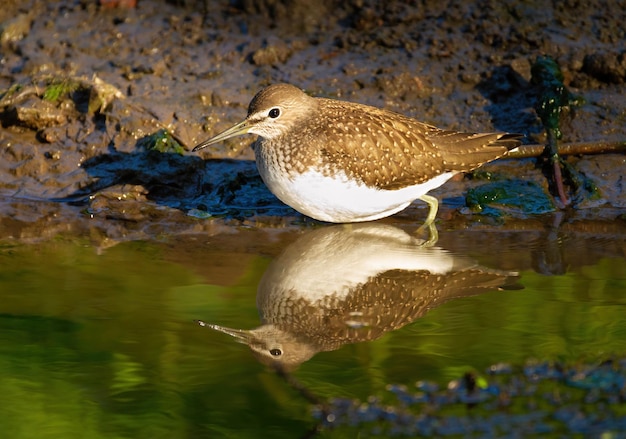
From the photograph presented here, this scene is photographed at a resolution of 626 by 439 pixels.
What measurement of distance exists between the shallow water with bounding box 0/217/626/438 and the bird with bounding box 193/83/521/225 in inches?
14.7

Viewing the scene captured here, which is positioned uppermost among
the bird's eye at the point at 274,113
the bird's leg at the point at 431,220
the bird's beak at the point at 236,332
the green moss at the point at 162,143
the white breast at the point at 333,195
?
the bird's eye at the point at 274,113

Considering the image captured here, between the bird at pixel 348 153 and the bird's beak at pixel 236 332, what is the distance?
6.18 ft

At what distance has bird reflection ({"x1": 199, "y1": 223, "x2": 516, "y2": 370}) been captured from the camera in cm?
642

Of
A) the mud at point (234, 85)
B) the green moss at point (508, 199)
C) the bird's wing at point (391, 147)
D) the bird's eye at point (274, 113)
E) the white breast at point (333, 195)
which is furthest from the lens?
the mud at point (234, 85)

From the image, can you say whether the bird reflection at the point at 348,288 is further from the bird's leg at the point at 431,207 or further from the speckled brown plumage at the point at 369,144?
the speckled brown plumage at the point at 369,144

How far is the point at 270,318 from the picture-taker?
22.2 ft

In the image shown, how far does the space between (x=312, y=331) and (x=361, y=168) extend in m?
2.20

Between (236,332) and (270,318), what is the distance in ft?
1.05

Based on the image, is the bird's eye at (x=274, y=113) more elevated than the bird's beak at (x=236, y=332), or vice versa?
the bird's eye at (x=274, y=113)

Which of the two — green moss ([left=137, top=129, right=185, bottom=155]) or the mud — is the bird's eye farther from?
green moss ([left=137, top=129, right=185, bottom=155])

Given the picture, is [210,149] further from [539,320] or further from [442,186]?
[539,320]

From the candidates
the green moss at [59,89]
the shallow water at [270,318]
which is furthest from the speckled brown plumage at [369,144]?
the green moss at [59,89]

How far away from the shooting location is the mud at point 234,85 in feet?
31.2

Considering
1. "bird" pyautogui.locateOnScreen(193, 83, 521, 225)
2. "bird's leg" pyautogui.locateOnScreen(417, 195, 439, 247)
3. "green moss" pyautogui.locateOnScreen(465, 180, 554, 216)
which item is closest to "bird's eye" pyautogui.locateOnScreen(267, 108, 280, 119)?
"bird" pyautogui.locateOnScreen(193, 83, 521, 225)
